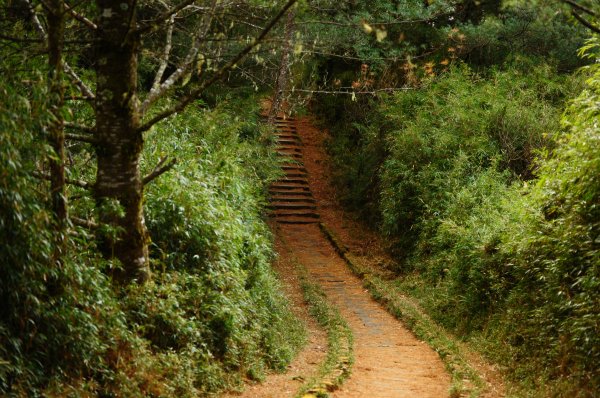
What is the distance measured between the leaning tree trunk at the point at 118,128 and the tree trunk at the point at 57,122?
2.09ft

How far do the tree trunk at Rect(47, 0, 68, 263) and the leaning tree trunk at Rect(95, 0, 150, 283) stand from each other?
638mm

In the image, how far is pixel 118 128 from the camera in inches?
249

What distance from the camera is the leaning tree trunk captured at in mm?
6227

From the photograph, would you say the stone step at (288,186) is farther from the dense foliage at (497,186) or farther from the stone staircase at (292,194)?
the dense foliage at (497,186)

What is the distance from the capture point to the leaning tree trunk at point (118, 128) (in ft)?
20.4

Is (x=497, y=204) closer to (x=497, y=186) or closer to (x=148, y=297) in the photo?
(x=497, y=186)

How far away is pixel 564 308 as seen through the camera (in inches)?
305

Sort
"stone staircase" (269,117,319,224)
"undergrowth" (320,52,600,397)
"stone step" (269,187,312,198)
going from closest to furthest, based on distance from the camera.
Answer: "undergrowth" (320,52,600,397) < "stone staircase" (269,117,319,224) < "stone step" (269,187,312,198)

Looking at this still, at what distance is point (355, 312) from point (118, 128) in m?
7.66

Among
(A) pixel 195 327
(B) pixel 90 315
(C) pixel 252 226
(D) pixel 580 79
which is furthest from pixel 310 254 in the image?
(B) pixel 90 315

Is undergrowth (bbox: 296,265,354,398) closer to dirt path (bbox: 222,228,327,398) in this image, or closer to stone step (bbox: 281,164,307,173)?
dirt path (bbox: 222,228,327,398)

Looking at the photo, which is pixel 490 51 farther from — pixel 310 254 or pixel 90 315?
pixel 90 315

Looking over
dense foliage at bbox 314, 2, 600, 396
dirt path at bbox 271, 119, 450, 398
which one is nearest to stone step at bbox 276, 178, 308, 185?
dirt path at bbox 271, 119, 450, 398

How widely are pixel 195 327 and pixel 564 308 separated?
4.51m
